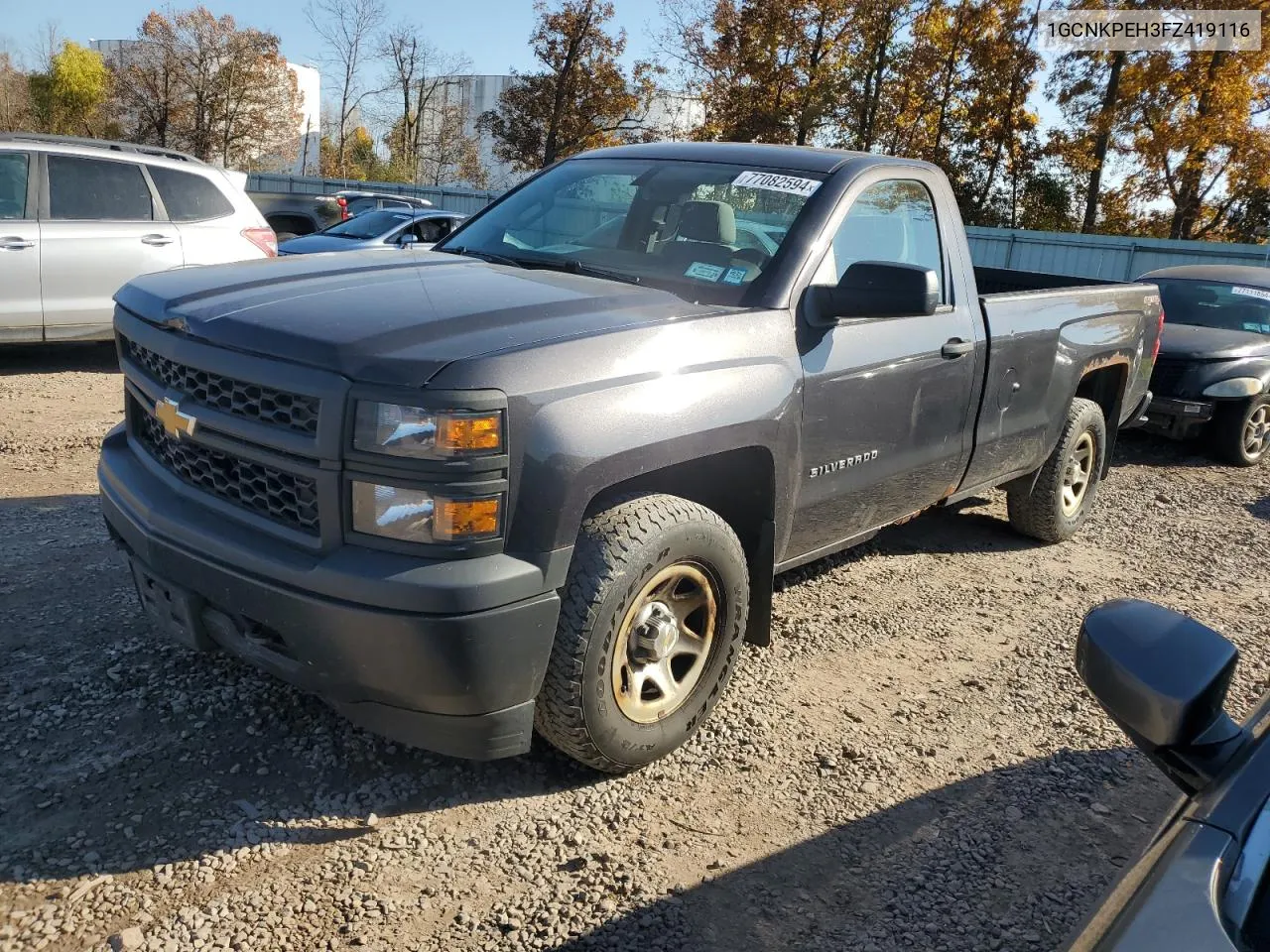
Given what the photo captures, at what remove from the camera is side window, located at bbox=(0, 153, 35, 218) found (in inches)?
300

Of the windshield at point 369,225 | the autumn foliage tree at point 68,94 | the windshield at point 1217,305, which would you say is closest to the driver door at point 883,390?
the windshield at point 1217,305

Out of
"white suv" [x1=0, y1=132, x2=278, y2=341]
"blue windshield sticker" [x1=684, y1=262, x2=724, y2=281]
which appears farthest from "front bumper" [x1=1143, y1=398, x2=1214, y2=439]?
"white suv" [x1=0, y1=132, x2=278, y2=341]

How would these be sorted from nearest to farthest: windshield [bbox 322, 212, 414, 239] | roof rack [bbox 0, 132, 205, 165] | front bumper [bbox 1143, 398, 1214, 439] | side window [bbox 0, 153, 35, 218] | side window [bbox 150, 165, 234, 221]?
side window [bbox 0, 153, 35, 218] → roof rack [bbox 0, 132, 205, 165] → front bumper [bbox 1143, 398, 1214, 439] → side window [bbox 150, 165, 234, 221] → windshield [bbox 322, 212, 414, 239]

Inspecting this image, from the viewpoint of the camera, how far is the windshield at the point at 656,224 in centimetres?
354

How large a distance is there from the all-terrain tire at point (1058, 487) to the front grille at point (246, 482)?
13.2ft

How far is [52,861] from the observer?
2568mm

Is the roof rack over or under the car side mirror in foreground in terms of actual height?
over

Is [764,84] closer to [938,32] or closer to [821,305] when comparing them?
[938,32]

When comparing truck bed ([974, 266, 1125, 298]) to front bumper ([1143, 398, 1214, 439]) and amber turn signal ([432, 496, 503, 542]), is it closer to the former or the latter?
front bumper ([1143, 398, 1214, 439])

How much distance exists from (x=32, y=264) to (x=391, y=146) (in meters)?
35.3

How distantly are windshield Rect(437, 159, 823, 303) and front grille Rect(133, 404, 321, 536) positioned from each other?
1404mm

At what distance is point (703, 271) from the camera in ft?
11.6

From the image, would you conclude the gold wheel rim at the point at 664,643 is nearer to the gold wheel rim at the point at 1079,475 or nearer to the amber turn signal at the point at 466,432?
the amber turn signal at the point at 466,432

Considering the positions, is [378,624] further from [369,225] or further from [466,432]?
[369,225]
